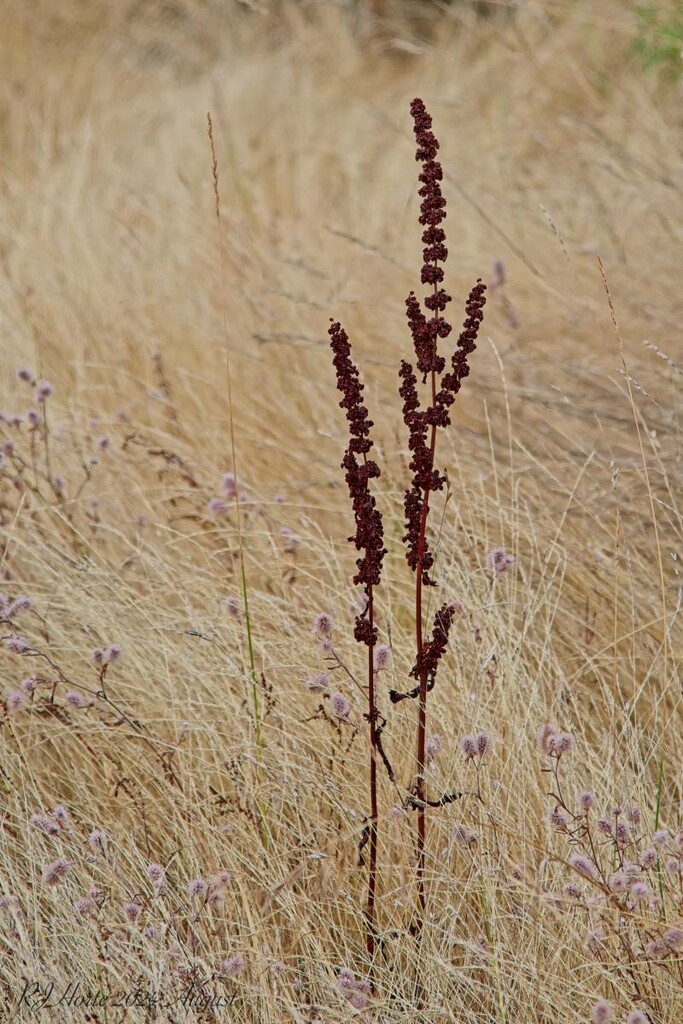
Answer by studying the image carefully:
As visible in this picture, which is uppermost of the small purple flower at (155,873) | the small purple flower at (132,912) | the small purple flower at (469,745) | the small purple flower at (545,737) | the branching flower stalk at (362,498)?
the branching flower stalk at (362,498)

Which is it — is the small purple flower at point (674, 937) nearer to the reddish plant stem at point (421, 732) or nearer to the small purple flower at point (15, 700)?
the reddish plant stem at point (421, 732)

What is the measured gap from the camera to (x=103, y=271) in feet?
14.7

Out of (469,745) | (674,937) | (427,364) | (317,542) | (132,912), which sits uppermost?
(427,364)

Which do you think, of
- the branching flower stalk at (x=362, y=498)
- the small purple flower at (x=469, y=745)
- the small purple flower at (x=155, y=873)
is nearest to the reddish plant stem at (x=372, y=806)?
the branching flower stalk at (x=362, y=498)

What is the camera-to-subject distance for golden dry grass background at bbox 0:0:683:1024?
1.76 meters

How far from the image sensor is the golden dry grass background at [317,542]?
69.3 inches

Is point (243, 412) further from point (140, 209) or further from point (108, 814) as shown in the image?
point (140, 209)

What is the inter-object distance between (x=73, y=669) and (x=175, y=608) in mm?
249

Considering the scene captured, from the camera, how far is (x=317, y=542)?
2.46 m

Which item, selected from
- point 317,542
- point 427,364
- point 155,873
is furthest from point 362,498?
point 317,542

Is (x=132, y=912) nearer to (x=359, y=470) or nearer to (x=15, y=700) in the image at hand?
(x=15, y=700)

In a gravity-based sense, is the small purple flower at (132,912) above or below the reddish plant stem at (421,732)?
below

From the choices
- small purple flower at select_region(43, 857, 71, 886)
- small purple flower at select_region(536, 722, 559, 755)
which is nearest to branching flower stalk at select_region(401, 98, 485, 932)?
small purple flower at select_region(536, 722, 559, 755)

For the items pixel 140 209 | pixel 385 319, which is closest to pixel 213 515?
pixel 385 319
